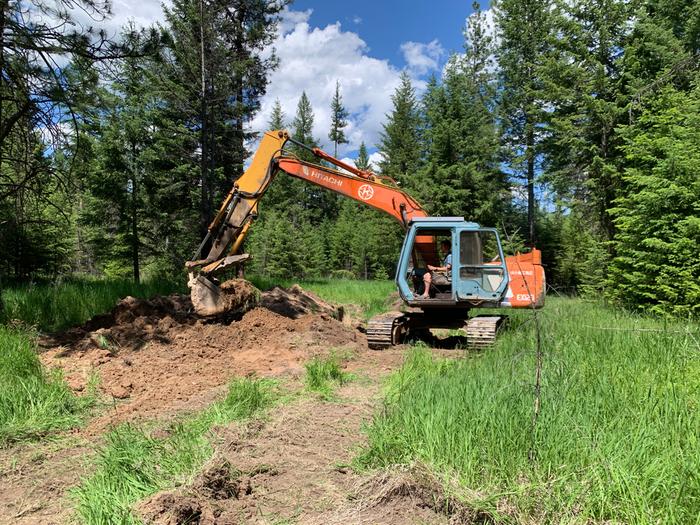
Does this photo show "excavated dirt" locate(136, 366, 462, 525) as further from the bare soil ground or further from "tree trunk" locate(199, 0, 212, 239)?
"tree trunk" locate(199, 0, 212, 239)

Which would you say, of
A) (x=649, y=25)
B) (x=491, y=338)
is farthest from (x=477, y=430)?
(x=649, y=25)

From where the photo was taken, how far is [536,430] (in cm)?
296

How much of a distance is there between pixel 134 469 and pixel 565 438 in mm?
2852

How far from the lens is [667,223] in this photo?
10281mm

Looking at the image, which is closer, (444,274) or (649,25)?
(444,274)

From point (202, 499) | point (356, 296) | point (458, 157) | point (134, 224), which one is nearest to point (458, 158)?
point (458, 157)

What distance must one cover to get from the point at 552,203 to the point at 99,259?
21677mm

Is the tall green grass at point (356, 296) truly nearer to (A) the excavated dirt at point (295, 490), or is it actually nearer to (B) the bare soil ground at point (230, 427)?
(B) the bare soil ground at point (230, 427)

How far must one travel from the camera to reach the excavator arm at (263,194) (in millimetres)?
8828

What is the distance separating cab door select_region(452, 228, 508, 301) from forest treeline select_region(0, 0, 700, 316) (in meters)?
0.66

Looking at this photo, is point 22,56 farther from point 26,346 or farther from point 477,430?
point 477,430

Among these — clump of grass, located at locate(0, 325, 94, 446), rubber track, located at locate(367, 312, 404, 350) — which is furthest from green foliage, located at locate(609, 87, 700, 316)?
clump of grass, located at locate(0, 325, 94, 446)

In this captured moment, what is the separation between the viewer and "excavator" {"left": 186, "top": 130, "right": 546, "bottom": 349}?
787cm

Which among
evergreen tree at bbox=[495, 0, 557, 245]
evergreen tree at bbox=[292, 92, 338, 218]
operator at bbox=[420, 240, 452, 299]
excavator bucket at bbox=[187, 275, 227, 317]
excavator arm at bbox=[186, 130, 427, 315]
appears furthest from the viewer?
evergreen tree at bbox=[292, 92, 338, 218]
